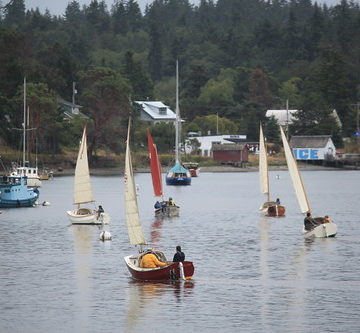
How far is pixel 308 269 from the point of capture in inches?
2616

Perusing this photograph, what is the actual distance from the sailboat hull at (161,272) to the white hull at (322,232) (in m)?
25.3

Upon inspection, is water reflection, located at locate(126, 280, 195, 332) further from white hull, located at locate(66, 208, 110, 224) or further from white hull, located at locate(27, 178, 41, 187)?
white hull, located at locate(27, 178, 41, 187)

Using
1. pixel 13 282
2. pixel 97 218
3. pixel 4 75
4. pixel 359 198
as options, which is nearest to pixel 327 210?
pixel 359 198

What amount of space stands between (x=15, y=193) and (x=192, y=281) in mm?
61338

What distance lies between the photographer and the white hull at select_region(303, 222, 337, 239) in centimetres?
8250

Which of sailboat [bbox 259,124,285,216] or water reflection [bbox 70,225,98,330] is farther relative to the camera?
sailboat [bbox 259,124,285,216]

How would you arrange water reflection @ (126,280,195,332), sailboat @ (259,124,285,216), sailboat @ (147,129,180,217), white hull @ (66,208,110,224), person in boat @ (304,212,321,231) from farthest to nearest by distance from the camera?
sailboat @ (259,124,285,216)
sailboat @ (147,129,180,217)
white hull @ (66,208,110,224)
person in boat @ (304,212,321,231)
water reflection @ (126,280,195,332)

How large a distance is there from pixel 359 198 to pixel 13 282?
9400 cm

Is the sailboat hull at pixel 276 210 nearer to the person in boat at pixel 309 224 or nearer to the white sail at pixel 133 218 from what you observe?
the person in boat at pixel 309 224

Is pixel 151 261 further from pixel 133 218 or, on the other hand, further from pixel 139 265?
pixel 133 218

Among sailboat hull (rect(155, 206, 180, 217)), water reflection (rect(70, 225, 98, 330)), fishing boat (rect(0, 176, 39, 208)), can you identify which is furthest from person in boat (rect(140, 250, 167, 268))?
fishing boat (rect(0, 176, 39, 208))

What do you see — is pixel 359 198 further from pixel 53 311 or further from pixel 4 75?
pixel 53 311

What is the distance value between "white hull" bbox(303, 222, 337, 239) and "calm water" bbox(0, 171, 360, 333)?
869mm

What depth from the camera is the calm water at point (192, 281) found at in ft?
163
